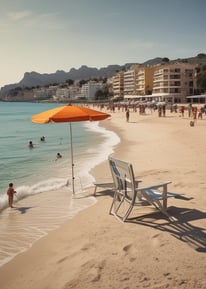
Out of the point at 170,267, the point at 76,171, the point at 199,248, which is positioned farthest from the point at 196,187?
the point at 76,171

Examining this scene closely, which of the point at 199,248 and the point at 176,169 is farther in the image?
the point at 176,169

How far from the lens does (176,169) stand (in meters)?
10.1

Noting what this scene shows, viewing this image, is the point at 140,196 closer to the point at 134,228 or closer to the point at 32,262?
the point at 134,228

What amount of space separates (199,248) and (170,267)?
688mm

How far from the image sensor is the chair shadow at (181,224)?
4961mm

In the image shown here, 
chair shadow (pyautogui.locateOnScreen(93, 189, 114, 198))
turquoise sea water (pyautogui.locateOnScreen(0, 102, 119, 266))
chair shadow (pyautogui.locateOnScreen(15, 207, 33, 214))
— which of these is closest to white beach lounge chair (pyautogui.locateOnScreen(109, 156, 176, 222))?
turquoise sea water (pyautogui.locateOnScreen(0, 102, 119, 266))

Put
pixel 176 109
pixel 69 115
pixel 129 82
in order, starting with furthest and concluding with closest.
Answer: pixel 129 82 → pixel 176 109 → pixel 69 115

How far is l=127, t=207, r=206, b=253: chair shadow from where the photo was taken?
4.96 m

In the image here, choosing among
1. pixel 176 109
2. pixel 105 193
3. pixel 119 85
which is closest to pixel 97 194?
pixel 105 193

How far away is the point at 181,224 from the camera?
5.68m

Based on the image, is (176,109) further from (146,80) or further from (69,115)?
(146,80)

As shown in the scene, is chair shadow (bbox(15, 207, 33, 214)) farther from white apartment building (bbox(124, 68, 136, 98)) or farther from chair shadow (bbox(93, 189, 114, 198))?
white apartment building (bbox(124, 68, 136, 98))

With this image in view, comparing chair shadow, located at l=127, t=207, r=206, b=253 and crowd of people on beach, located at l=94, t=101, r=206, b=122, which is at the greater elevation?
crowd of people on beach, located at l=94, t=101, r=206, b=122

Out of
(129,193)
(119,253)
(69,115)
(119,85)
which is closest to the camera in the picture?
(119,253)
